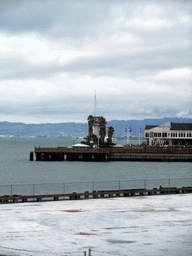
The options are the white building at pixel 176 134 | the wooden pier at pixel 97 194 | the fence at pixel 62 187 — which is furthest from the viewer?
the white building at pixel 176 134

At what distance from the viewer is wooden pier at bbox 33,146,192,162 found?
481 ft

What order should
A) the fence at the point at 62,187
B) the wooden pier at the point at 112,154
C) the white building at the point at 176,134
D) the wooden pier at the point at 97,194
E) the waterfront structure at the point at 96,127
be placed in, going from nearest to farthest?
the wooden pier at the point at 97,194 → the fence at the point at 62,187 → the wooden pier at the point at 112,154 → the waterfront structure at the point at 96,127 → the white building at the point at 176,134

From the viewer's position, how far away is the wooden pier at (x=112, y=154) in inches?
5773

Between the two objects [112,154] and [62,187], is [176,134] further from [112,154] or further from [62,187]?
[62,187]

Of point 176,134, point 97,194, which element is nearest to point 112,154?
point 176,134

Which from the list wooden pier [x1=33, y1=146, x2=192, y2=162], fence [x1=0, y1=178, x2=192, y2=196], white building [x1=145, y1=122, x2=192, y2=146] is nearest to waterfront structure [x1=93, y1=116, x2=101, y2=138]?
wooden pier [x1=33, y1=146, x2=192, y2=162]

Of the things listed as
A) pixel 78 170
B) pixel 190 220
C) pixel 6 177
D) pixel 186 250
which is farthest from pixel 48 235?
pixel 78 170

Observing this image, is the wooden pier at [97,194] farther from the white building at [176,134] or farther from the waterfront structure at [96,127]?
the white building at [176,134]

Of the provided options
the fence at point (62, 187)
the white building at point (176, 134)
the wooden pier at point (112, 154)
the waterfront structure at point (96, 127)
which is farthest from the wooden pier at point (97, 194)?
the white building at point (176, 134)

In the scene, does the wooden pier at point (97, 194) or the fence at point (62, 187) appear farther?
the fence at point (62, 187)

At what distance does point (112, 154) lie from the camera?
152 m

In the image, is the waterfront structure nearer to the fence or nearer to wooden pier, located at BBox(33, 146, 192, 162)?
wooden pier, located at BBox(33, 146, 192, 162)

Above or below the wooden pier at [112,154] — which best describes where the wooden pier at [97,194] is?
below

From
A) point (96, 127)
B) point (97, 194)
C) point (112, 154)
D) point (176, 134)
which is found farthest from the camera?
point (176, 134)
